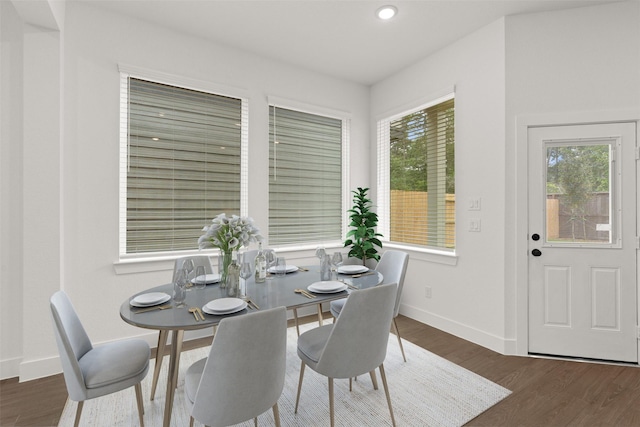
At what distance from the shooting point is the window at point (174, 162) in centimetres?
286

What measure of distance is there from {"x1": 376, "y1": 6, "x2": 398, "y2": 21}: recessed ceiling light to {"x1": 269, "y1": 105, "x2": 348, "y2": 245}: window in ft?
4.75

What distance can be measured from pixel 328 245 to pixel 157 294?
2492 mm

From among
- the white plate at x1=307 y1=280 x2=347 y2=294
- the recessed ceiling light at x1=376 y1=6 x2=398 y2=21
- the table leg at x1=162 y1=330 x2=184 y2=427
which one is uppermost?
the recessed ceiling light at x1=376 y1=6 x2=398 y2=21

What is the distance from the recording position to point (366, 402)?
205 cm

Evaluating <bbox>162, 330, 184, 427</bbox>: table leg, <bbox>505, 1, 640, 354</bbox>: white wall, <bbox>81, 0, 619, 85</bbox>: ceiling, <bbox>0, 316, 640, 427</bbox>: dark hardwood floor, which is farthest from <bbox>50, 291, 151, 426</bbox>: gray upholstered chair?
<bbox>505, 1, 640, 354</bbox>: white wall

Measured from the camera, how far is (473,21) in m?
2.87

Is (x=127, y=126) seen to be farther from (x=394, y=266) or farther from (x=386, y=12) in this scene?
(x=394, y=266)

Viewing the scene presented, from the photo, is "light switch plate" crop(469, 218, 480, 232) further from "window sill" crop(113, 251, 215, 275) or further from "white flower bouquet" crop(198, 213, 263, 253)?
"window sill" crop(113, 251, 215, 275)

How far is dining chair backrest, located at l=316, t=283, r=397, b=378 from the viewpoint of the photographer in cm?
156

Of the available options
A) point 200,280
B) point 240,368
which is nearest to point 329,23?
point 200,280

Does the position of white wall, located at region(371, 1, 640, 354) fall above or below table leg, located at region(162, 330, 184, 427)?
above

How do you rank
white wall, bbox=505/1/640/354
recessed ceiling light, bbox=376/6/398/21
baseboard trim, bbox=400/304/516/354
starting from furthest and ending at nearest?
baseboard trim, bbox=400/304/516/354
recessed ceiling light, bbox=376/6/398/21
white wall, bbox=505/1/640/354

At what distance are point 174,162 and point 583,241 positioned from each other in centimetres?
388

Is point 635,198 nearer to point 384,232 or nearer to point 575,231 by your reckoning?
point 575,231
